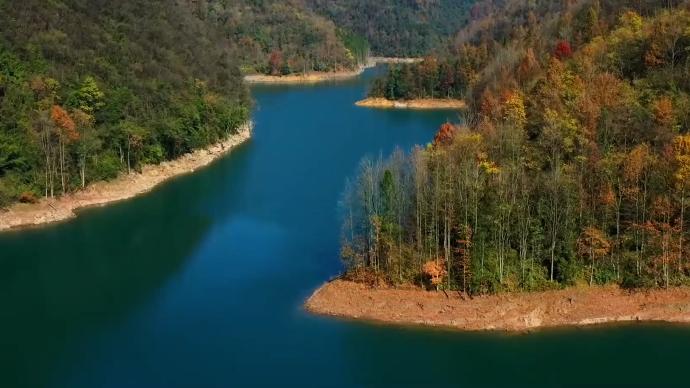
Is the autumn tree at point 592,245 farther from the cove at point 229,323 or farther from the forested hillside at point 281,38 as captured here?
the forested hillside at point 281,38

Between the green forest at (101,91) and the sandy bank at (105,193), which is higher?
the green forest at (101,91)

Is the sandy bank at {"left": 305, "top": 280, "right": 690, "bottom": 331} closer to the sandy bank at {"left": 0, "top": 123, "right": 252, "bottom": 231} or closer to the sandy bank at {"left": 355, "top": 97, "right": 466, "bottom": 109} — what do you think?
the sandy bank at {"left": 0, "top": 123, "right": 252, "bottom": 231}

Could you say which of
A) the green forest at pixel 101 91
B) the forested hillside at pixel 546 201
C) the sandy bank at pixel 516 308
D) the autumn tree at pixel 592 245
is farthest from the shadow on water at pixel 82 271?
the autumn tree at pixel 592 245

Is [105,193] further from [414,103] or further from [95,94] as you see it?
[414,103]

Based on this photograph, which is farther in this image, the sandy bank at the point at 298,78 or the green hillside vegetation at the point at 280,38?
the green hillside vegetation at the point at 280,38

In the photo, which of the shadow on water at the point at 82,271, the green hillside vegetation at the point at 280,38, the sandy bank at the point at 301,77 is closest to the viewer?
the shadow on water at the point at 82,271

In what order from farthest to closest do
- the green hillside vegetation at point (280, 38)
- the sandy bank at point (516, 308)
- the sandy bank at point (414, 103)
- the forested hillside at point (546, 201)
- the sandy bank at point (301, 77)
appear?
the green hillside vegetation at point (280, 38)
the sandy bank at point (301, 77)
the sandy bank at point (414, 103)
the forested hillside at point (546, 201)
the sandy bank at point (516, 308)

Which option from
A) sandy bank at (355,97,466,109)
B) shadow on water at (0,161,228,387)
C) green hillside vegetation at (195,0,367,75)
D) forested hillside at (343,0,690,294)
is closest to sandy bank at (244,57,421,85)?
green hillside vegetation at (195,0,367,75)

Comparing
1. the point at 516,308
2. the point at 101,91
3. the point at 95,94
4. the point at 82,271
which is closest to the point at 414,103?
the point at 101,91
